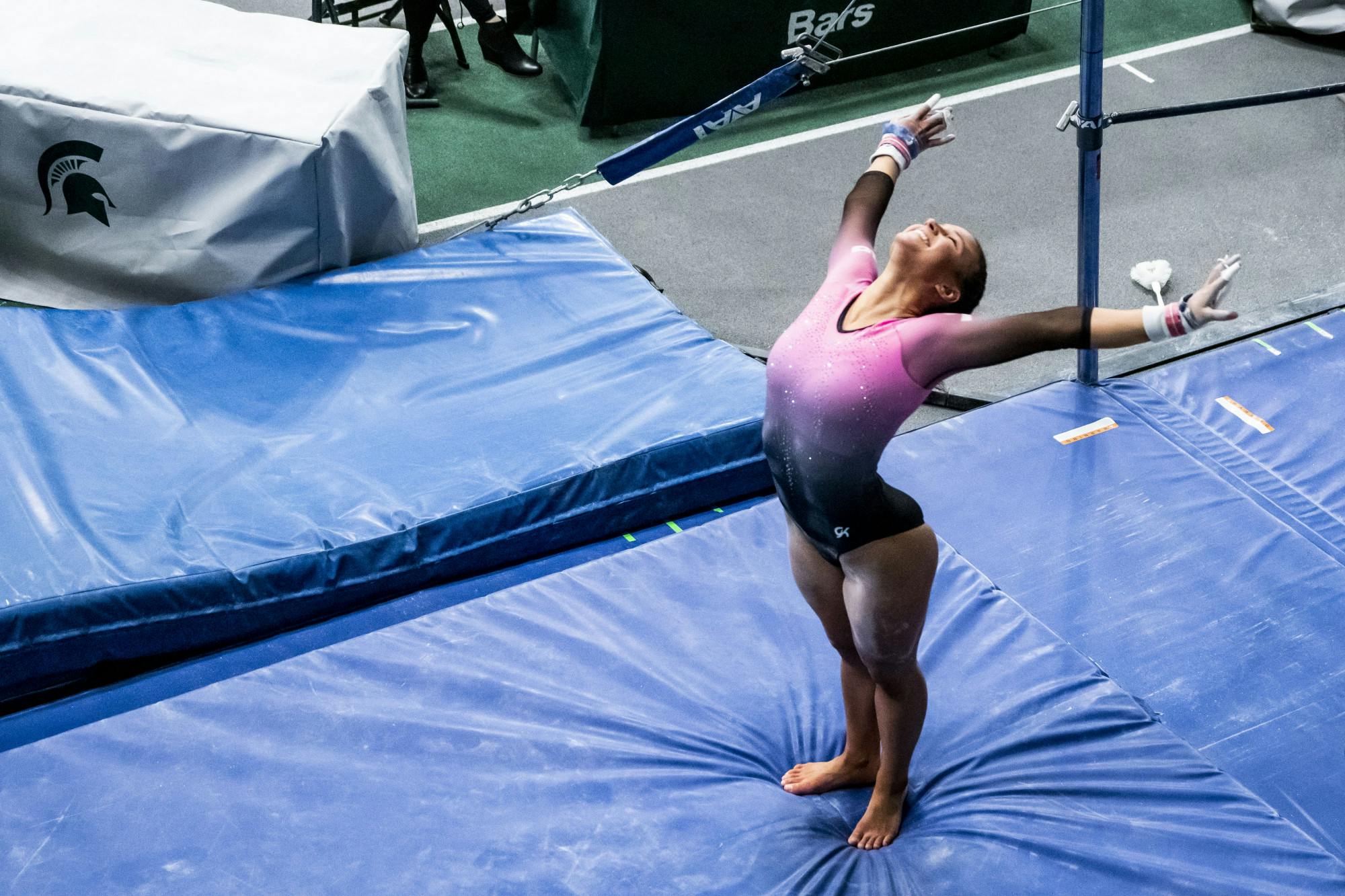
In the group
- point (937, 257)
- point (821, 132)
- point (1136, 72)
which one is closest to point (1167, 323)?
point (937, 257)

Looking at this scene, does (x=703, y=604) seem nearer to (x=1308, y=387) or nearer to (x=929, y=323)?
(x=929, y=323)

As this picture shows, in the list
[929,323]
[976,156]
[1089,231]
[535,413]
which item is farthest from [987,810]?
[976,156]

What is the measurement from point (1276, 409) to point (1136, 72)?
2877 millimetres

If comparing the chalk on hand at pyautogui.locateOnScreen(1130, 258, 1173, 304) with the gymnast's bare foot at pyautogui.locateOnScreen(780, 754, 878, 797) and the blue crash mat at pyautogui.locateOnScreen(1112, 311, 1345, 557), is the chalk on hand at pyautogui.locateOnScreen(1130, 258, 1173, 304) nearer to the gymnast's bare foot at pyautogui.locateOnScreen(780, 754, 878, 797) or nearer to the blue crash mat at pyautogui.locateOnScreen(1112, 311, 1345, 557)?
the blue crash mat at pyautogui.locateOnScreen(1112, 311, 1345, 557)

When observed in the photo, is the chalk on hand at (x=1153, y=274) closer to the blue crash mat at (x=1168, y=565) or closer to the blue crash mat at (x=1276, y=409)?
the blue crash mat at (x=1276, y=409)

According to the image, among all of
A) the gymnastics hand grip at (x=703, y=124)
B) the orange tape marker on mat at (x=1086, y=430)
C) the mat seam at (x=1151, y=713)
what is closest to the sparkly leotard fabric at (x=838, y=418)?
the mat seam at (x=1151, y=713)

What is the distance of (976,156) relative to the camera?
18.4 ft

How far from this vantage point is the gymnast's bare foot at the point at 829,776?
8.73 ft

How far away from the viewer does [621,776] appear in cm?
267

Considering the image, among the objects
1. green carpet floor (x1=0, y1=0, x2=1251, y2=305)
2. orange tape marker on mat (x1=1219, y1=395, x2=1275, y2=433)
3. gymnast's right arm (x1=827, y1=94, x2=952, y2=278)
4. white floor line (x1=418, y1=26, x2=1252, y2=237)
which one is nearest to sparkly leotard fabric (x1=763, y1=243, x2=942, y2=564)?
gymnast's right arm (x1=827, y1=94, x2=952, y2=278)

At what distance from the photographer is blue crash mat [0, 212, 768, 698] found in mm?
3059

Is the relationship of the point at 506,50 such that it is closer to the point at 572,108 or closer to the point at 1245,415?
the point at 572,108

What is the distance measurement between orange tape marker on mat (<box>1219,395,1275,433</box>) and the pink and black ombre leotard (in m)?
1.92

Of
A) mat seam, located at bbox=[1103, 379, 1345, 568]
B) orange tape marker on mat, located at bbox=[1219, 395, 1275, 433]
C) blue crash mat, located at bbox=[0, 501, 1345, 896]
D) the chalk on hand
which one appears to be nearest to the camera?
blue crash mat, located at bbox=[0, 501, 1345, 896]
